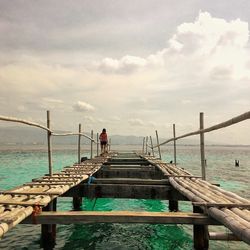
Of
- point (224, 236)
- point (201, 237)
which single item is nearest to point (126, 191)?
point (201, 237)

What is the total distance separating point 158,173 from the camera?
12836 mm

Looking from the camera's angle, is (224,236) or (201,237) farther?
(201,237)

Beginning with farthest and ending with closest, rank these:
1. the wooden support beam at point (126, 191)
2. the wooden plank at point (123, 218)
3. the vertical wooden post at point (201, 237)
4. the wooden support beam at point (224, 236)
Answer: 1. the wooden support beam at point (126, 191)
2. the vertical wooden post at point (201, 237)
3. the wooden support beam at point (224, 236)
4. the wooden plank at point (123, 218)

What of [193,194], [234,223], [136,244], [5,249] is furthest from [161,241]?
[234,223]

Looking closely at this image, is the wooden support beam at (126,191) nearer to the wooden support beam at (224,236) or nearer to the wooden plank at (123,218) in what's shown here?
the wooden support beam at (224,236)

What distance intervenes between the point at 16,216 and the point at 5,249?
5.02m

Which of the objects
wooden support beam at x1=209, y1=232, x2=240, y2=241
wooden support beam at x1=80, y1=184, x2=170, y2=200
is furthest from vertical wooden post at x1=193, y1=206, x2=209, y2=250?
wooden support beam at x1=80, y1=184, x2=170, y2=200

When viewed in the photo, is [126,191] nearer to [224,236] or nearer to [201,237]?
[201,237]

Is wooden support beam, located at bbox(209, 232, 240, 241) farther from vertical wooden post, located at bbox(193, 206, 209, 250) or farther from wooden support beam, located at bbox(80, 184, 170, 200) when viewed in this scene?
wooden support beam, located at bbox(80, 184, 170, 200)

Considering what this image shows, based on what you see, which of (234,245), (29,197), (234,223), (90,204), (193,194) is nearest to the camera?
(234,223)

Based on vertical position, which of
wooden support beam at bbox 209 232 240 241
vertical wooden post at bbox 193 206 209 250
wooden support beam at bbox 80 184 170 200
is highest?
wooden support beam at bbox 80 184 170 200

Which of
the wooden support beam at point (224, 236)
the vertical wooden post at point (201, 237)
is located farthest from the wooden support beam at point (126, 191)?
the wooden support beam at point (224, 236)

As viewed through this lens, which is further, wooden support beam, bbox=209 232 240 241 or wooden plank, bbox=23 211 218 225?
wooden support beam, bbox=209 232 240 241

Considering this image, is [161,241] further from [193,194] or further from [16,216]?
[16,216]
